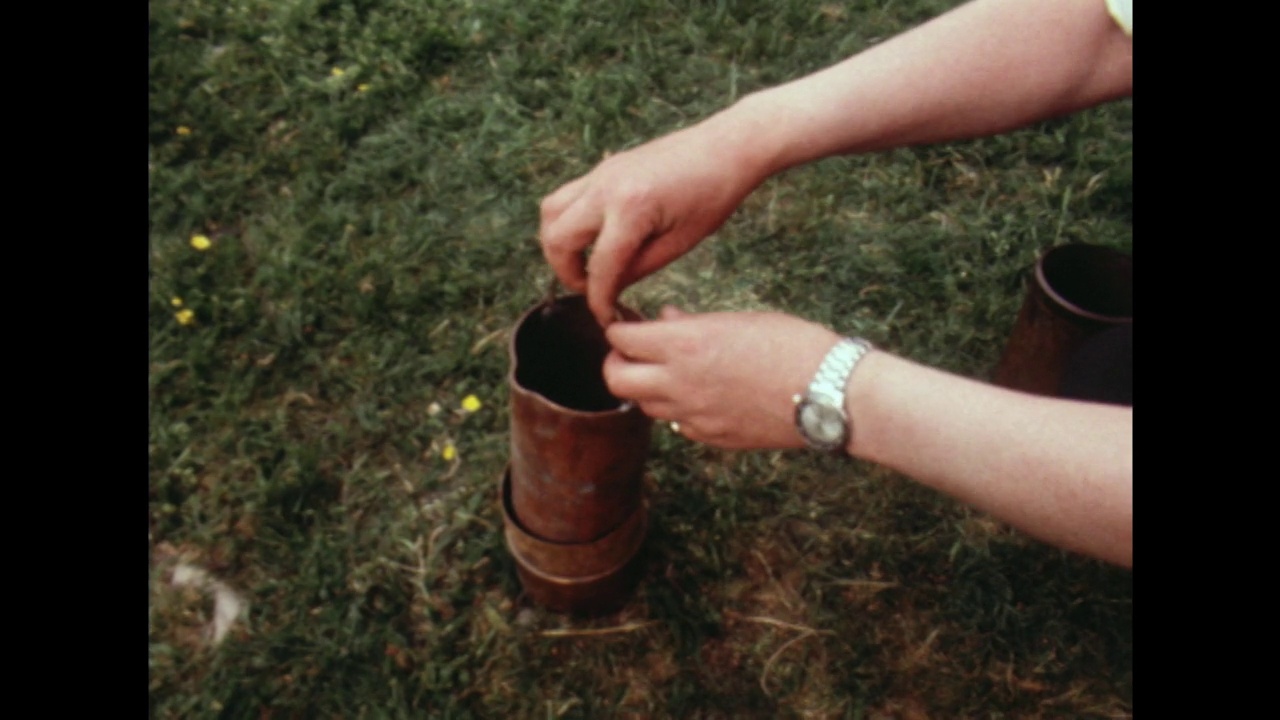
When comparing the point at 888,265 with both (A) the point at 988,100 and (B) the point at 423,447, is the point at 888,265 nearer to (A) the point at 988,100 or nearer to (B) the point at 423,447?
(A) the point at 988,100

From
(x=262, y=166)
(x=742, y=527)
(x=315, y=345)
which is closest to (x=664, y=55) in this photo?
(x=262, y=166)

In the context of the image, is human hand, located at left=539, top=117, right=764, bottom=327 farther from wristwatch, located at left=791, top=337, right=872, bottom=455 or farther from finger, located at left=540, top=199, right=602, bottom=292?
wristwatch, located at left=791, top=337, right=872, bottom=455

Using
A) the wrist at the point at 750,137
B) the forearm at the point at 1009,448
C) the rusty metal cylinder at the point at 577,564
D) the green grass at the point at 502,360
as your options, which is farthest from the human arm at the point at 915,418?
the green grass at the point at 502,360

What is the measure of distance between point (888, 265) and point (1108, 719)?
139 centimetres

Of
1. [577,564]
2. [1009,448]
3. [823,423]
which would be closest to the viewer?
[1009,448]

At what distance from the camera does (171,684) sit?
209 cm

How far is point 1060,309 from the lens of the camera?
2184 millimetres

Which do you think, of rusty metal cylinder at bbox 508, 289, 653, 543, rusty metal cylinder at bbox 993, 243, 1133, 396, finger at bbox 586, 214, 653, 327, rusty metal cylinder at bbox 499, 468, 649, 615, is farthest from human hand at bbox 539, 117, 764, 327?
rusty metal cylinder at bbox 993, 243, 1133, 396

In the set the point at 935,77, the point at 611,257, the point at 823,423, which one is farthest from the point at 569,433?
the point at 935,77

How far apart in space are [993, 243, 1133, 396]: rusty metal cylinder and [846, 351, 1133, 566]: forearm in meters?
0.88

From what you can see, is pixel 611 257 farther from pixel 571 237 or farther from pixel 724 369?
pixel 724 369

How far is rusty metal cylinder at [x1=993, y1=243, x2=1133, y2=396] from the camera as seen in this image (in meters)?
2.19

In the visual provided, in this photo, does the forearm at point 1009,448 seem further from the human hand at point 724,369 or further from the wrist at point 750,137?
the wrist at point 750,137

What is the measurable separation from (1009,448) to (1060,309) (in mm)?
949
